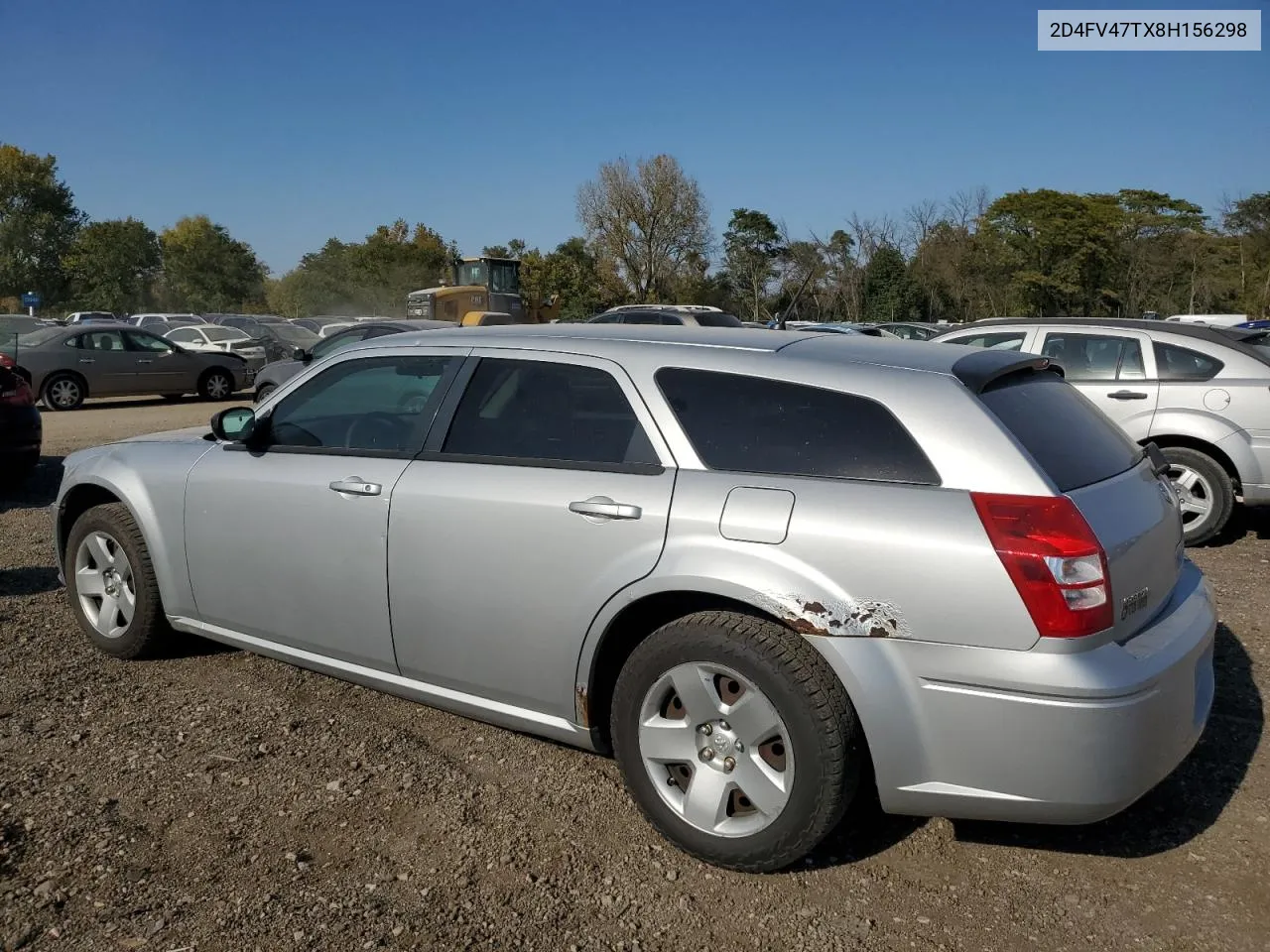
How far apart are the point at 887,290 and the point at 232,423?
47886mm

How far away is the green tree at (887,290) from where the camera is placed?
49344mm

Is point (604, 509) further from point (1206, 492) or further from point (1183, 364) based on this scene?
point (1183, 364)

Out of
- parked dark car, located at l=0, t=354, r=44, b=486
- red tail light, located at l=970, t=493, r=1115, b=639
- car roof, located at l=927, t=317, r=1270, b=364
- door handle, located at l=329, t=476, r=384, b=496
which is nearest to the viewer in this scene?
red tail light, located at l=970, t=493, r=1115, b=639

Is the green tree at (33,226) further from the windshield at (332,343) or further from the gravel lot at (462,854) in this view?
the gravel lot at (462,854)

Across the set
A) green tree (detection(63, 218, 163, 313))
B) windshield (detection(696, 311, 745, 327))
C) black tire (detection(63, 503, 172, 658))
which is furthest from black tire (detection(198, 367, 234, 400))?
green tree (detection(63, 218, 163, 313))

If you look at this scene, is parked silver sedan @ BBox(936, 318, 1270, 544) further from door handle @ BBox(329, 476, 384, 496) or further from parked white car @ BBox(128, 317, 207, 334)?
parked white car @ BBox(128, 317, 207, 334)

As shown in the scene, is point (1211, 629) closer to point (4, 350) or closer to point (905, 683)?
point (905, 683)

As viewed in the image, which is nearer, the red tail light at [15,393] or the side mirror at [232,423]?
the side mirror at [232,423]

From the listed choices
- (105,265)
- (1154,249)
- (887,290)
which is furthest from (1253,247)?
(105,265)

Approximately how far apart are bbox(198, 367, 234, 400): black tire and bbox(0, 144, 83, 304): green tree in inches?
1980

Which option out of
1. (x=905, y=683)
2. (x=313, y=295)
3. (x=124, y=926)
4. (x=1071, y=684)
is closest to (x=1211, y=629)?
(x=1071, y=684)

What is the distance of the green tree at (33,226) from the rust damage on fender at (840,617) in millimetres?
69571

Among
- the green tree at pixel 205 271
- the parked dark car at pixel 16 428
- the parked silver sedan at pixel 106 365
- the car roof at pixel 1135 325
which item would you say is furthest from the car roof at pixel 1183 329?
the green tree at pixel 205 271

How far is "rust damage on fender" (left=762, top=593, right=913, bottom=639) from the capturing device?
9.12 feet
